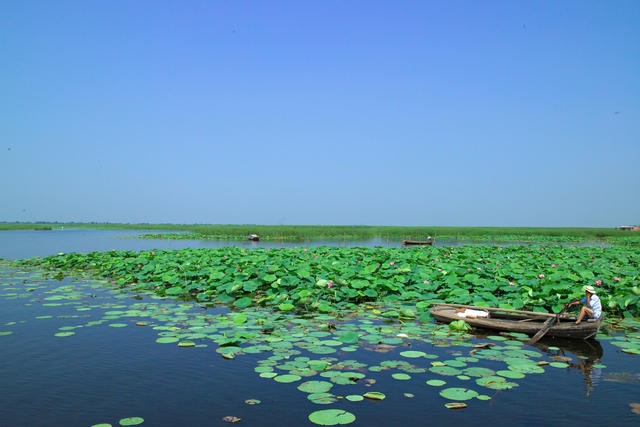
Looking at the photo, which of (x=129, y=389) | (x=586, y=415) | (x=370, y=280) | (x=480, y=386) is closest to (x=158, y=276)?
(x=370, y=280)

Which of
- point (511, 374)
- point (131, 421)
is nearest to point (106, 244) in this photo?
point (131, 421)

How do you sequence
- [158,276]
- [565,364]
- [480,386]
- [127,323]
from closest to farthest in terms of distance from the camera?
[480,386] → [565,364] → [127,323] → [158,276]

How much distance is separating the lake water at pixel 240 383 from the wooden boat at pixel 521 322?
0.25 meters

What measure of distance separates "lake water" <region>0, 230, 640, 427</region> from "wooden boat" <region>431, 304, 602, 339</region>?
0.25 metres

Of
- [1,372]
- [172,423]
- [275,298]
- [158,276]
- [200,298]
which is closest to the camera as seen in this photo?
[172,423]

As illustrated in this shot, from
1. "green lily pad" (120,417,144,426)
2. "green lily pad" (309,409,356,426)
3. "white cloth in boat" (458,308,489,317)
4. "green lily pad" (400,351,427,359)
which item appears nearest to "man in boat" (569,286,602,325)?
"white cloth in boat" (458,308,489,317)

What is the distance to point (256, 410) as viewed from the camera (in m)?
4.42

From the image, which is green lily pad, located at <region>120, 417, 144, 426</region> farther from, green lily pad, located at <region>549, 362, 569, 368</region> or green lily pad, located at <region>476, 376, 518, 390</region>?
green lily pad, located at <region>549, 362, 569, 368</region>

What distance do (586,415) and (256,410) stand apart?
3697 millimetres

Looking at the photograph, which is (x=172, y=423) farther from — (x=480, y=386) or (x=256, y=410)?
(x=480, y=386)

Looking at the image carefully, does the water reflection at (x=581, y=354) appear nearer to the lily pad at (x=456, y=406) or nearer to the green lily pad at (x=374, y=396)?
the lily pad at (x=456, y=406)

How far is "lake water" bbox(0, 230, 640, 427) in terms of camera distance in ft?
14.1

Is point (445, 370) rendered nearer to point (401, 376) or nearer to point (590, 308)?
point (401, 376)

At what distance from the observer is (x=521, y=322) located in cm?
764
